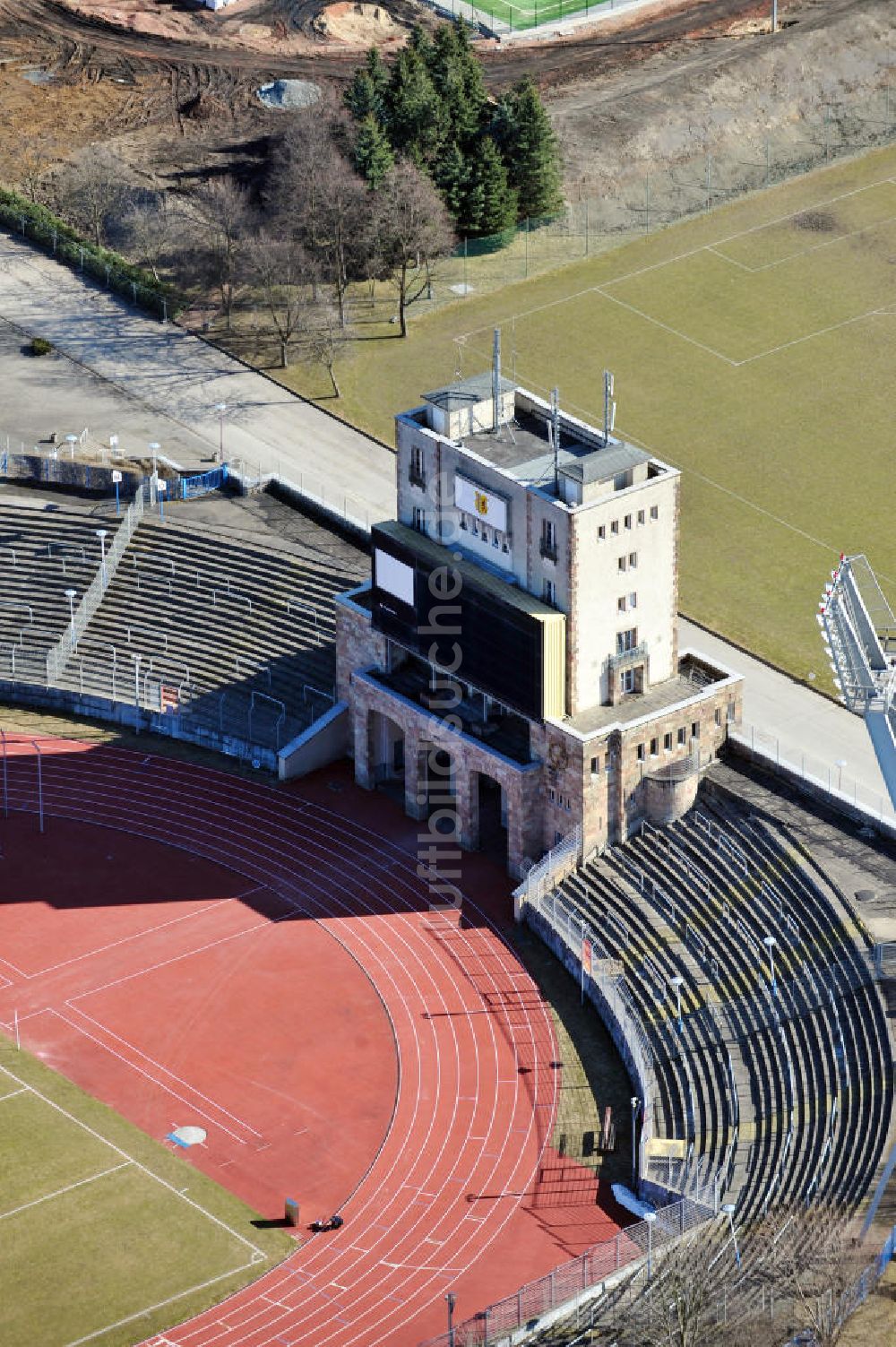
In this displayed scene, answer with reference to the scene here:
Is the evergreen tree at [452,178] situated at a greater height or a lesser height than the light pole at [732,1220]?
greater

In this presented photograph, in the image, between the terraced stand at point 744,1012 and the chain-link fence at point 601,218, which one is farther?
the chain-link fence at point 601,218

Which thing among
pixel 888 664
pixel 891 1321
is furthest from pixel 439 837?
pixel 891 1321

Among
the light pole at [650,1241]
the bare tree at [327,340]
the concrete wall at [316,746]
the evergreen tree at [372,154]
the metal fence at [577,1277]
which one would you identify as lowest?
the metal fence at [577,1277]

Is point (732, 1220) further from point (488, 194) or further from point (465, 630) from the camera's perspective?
point (488, 194)

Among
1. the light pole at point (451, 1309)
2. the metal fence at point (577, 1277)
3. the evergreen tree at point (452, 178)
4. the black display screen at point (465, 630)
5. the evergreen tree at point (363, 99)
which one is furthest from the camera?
the evergreen tree at point (363, 99)

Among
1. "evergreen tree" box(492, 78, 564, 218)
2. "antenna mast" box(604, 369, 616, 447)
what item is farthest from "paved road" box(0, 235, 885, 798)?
"evergreen tree" box(492, 78, 564, 218)

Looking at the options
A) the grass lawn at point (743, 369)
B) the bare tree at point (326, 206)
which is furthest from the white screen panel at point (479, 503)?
the bare tree at point (326, 206)

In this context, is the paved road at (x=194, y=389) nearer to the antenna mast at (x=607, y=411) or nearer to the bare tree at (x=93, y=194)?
the bare tree at (x=93, y=194)
